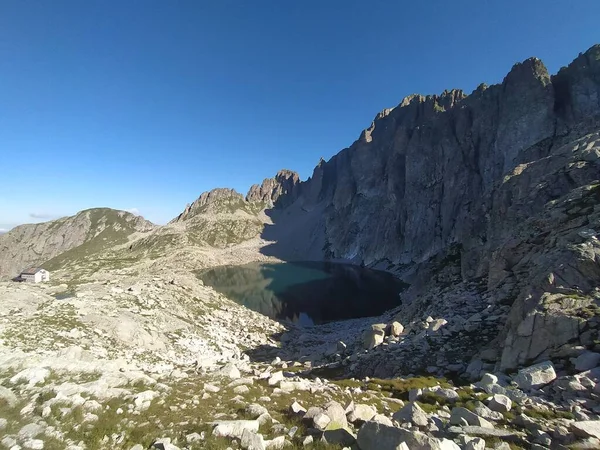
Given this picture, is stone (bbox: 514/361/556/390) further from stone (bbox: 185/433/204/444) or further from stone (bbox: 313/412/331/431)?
stone (bbox: 185/433/204/444)

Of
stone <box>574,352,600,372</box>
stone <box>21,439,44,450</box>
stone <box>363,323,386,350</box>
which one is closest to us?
stone <box>21,439,44,450</box>

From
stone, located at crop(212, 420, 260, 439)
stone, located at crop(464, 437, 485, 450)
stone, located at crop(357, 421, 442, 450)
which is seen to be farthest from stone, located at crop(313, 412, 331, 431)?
stone, located at crop(464, 437, 485, 450)

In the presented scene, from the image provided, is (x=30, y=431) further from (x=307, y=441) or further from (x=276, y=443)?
(x=307, y=441)

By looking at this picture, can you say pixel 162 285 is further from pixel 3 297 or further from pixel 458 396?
pixel 458 396

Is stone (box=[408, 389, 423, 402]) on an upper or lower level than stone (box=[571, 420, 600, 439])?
lower

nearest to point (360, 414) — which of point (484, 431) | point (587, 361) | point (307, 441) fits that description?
point (307, 441)

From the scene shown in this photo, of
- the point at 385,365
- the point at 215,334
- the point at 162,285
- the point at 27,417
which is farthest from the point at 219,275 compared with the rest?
the point at 27,417
